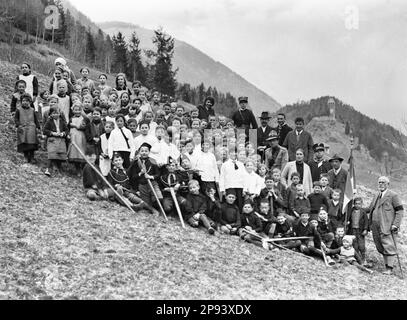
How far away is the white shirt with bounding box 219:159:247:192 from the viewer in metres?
11.5

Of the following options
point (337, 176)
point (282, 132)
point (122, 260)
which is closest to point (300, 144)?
point (282, 132)

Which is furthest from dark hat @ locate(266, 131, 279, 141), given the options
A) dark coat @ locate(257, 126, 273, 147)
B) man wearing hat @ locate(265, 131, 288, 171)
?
dark coat @ locate(257, 126, 273, 147)

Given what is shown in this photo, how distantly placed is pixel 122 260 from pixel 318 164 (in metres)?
6.61

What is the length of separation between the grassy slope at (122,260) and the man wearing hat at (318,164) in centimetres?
307

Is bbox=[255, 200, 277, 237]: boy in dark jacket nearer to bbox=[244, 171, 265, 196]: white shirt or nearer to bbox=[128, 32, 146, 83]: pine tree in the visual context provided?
bbox=[244, 171, 265, 196]: white shirt

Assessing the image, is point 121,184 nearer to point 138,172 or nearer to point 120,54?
point 138,172

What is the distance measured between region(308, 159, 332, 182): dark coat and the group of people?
0.19ft

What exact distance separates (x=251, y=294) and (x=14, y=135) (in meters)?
8.40

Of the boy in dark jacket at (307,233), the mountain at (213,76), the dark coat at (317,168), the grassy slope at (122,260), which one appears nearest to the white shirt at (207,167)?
the grassy slope at (122,260)

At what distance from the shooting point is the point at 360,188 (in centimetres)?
2041

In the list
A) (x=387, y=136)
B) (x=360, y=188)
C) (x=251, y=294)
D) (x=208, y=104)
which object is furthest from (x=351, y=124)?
(x=251, y=294)

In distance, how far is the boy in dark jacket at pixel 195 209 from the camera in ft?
35.7

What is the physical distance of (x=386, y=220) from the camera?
456 inches
